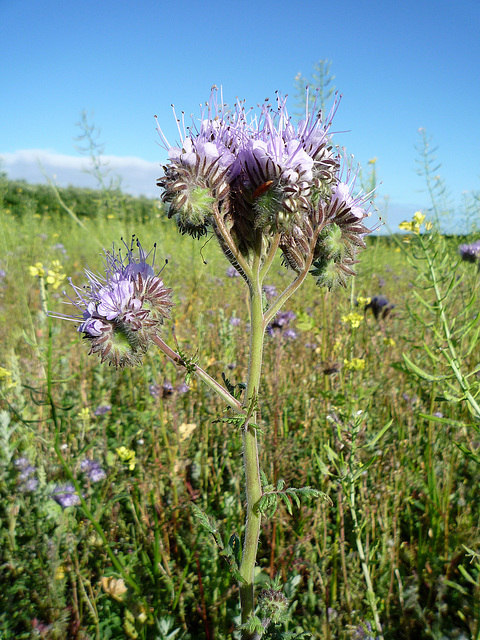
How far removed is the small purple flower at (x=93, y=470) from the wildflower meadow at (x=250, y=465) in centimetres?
1

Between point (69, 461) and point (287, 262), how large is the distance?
189 cm

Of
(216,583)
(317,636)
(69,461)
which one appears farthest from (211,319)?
(317,636)

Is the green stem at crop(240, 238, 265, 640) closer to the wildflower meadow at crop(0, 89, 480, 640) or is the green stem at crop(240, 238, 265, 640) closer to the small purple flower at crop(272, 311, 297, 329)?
the wildflower meadow at crop(0, 89, 480, 640)

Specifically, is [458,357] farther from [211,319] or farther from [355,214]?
[211,319]

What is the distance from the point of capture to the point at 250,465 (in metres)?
1.40

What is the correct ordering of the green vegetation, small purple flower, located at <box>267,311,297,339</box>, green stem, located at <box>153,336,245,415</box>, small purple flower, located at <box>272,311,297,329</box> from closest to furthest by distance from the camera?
green stem, located at <box>153,336,245,415</box> < the green vegetation < small purple flower, located at <box>267,311,297,339</box> < small purple flower, located at <box>272,311,297,329</box>

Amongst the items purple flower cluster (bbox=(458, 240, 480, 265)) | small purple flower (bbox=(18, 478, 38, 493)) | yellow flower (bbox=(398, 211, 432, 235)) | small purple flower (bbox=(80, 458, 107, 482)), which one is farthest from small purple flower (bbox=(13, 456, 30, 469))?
purple flower cluster (bbox=(458, 240, 480, 265))

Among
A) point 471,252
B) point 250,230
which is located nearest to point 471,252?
point 471,252

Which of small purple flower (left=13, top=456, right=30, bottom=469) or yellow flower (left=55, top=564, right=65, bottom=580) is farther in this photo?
small purple flower (left=13, top=456, right=30, bottom=469)

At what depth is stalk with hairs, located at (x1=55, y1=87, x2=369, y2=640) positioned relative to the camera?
1.39 metres

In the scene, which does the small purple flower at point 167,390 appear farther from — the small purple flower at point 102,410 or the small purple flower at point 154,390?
the small purple flower at point 102,410

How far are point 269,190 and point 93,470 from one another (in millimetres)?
2029

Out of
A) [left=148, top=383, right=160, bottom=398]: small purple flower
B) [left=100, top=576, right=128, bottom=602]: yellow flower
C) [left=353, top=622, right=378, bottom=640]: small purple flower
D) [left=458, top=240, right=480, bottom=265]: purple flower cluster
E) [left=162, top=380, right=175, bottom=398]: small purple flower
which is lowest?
[left=100, top=576, right=128, bottom=602]: yellow flower

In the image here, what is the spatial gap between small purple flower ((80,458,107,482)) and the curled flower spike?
1.24 meters
